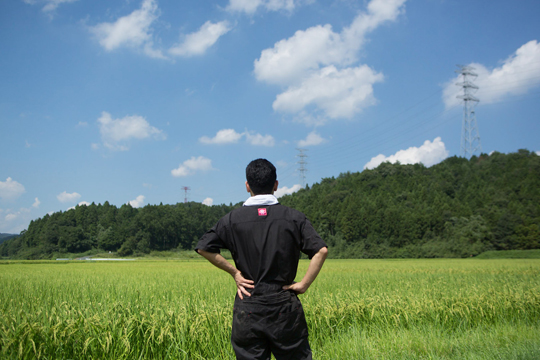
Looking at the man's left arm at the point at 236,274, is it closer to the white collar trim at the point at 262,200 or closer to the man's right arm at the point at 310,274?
the man's right arm at the point at 310,274

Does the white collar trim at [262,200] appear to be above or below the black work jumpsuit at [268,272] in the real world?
above

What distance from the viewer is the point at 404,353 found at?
4.10 m

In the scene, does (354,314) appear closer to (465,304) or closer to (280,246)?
(465,304)

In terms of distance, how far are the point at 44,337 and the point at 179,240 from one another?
91.8m

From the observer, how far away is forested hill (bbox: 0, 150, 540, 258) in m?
57.8

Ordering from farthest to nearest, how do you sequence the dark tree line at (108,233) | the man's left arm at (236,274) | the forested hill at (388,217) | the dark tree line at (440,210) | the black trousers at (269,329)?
the dark tree line at (108,233), the forested hill at (388,217), the dark tree line at (440,210), the man's left arm at (236,274), the black trousers at (269,329)

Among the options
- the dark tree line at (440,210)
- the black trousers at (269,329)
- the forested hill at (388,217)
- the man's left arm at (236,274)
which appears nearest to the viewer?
the black trousers at (269,329)

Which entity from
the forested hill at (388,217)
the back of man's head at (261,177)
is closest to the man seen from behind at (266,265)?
the back of man's head at (261,177)

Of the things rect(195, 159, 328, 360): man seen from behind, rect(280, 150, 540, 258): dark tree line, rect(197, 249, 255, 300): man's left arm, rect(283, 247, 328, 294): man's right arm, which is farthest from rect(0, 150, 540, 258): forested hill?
rect(197, 249, 255, 300): man's left arm

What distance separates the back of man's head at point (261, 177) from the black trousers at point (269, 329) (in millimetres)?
763

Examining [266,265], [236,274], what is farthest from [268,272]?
[236,274]

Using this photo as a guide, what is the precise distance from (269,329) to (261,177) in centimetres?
107

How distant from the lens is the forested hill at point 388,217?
57812 millimetres

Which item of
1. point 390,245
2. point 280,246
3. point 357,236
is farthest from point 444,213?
point 280,246
